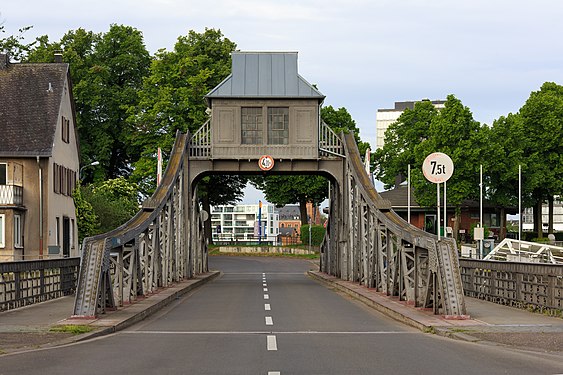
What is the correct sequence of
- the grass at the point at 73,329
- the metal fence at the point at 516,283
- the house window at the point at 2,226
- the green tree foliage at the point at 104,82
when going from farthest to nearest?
the green tree foliage at the point at 104,82
the house window at the point at 2,226
the metal fence at the point at 516,283
the grass at the point at 73,329

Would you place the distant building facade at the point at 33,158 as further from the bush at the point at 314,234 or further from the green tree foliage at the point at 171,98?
the bush at the point at 314,234

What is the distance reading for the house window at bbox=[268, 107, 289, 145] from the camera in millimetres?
37406

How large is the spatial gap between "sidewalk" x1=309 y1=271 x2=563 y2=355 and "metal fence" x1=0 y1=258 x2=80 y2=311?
27.6ft

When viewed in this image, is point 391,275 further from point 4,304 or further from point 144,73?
point 144,73

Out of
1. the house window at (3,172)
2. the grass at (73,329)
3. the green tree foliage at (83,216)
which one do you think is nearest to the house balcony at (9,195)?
the house window at (3,172)

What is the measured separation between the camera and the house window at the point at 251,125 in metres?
37.4

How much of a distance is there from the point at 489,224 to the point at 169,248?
68601mm

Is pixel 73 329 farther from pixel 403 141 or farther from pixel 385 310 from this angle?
pixel 403 141

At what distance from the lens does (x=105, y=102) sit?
69.2 m

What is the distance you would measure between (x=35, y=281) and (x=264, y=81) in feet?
53.6

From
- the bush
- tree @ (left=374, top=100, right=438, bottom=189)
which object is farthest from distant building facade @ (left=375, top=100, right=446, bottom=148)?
the bush

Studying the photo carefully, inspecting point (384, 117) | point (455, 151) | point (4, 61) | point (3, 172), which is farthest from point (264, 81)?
point (384, 117)

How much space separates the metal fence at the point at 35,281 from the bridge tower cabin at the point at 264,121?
10.7 metres

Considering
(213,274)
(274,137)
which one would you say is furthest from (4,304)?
(213,274)
